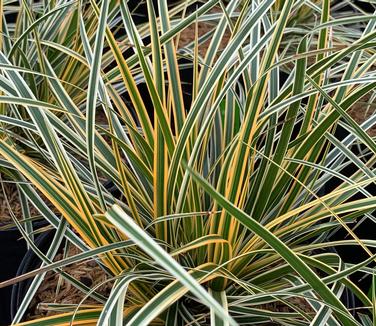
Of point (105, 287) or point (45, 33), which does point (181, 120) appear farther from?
point (45, 33)

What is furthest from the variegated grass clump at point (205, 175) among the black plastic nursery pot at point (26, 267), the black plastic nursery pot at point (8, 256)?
the black plastic nursery pot at point (8, 256)

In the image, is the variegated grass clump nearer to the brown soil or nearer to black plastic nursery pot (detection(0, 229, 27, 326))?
the brown soil

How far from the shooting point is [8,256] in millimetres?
1066

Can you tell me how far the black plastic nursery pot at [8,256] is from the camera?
1.02m

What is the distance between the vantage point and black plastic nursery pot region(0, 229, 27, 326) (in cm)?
102

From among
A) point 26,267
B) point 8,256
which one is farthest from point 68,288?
point 8,256

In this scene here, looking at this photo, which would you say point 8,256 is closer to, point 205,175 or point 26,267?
point 26,267

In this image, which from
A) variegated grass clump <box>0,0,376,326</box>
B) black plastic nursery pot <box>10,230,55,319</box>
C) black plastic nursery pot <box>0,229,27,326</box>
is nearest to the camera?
variegated grass clump <box>0,0,376,326</box>

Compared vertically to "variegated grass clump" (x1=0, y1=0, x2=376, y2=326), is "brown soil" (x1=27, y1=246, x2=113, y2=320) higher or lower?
lower

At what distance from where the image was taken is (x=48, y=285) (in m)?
0.95

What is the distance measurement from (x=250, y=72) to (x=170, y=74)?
0.43ft

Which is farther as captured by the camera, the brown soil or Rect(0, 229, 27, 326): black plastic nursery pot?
Rect(0, 229, 27, 326): black plastic nursery pot

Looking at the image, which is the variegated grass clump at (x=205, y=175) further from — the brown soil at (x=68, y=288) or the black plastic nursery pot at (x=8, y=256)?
the black plastic nursery pot at (x=8, y=256)

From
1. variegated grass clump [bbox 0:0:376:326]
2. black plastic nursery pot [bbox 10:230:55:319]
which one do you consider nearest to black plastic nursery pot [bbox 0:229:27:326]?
black plastic nursery pot [bbox 10:230:55:319]
